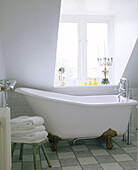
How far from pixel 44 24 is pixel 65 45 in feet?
5.30

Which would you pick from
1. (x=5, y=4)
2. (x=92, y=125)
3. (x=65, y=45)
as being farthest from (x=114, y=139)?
(x=5, y=4)

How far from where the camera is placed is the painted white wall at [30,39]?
314 centimetres

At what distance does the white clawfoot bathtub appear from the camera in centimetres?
353

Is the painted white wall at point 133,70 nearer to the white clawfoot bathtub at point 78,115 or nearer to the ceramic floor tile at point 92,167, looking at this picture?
the white clawfoot bathtub at point 78,115

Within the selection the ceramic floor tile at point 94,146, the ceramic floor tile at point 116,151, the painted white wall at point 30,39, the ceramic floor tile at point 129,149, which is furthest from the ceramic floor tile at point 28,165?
the painted white wall at point 30,39

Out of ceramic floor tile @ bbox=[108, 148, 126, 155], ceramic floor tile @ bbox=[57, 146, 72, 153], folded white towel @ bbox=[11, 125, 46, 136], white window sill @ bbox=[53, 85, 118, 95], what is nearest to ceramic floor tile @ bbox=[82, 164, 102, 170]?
ceramic floor tile @ bbox=[108, 148, 126, 155]

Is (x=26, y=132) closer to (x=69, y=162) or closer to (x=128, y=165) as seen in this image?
(x=69, y=162)

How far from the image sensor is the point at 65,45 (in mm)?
4980

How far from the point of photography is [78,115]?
→ 11.8 feet

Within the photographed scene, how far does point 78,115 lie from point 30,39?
49.7 inches

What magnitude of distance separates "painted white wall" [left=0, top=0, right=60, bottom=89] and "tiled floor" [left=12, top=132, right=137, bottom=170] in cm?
114

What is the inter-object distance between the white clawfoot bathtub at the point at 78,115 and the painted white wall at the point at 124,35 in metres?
1.09

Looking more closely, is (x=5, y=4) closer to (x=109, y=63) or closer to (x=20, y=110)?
(x=20, y=110)

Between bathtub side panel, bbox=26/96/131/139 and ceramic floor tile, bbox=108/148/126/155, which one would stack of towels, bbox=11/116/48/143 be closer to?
bathtub side panel, bbox=26/96/131/139
